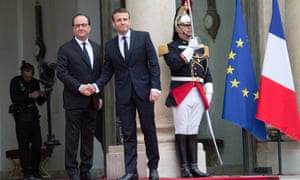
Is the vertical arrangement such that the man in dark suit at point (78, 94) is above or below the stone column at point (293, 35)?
below

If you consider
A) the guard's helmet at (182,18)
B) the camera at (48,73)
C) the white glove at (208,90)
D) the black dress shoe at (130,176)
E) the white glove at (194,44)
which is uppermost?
the guard's helmet at (182,18)

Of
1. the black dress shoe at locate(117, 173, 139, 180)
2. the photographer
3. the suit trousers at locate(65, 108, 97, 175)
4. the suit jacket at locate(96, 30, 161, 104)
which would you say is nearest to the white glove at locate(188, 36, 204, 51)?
the suit jacket at locate(96, 30, 161, 104)

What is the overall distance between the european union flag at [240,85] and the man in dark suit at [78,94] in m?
2.66

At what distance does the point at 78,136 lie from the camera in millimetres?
10695

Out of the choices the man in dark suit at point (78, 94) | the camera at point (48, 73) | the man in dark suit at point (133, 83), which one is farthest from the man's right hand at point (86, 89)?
the camera at point (48, 73)

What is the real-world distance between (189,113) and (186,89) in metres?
0.30

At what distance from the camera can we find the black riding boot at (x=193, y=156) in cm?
1142

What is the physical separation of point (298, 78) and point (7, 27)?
5319 mm

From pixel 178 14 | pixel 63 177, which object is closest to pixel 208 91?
pixel 178 14

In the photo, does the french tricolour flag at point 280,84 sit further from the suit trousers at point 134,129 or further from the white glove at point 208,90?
the suit trousers at point 134,129

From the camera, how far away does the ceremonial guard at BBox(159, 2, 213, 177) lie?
1152cm

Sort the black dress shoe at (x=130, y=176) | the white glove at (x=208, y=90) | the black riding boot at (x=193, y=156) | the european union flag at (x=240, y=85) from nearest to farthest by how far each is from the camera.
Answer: the black dress shoe at (x=130, y=176), the black riding boot at (x=193, y=156), the white glove at (x=208, y=90), the european union flag at (x=240, y=85)

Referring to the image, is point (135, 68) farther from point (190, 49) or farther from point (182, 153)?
point (182, 153)

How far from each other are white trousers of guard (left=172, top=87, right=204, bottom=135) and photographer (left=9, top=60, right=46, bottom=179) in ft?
11.0
